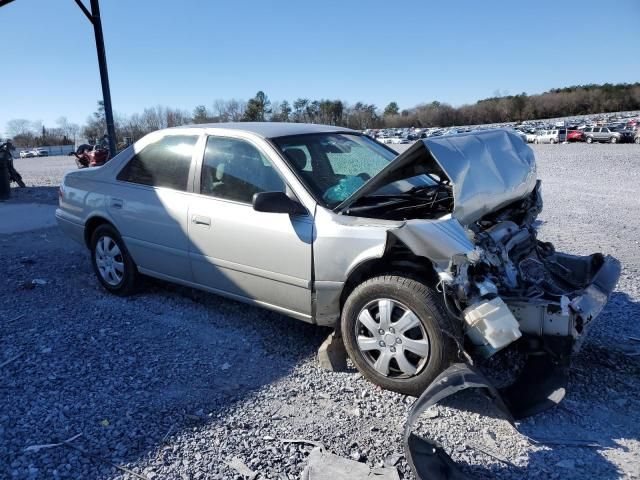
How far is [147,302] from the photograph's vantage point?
4.81m

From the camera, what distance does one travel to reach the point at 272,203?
3395 mm

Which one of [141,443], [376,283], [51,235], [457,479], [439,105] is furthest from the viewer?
[439,105]

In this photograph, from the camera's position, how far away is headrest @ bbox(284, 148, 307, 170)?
3846mm

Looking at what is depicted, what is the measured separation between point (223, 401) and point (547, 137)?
150ft

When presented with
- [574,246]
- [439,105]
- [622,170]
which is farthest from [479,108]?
[574,246]

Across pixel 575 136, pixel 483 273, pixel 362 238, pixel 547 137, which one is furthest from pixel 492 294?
pixel 547 137

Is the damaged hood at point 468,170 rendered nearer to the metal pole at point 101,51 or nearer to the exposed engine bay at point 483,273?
the exposed engine bay at point 483,273

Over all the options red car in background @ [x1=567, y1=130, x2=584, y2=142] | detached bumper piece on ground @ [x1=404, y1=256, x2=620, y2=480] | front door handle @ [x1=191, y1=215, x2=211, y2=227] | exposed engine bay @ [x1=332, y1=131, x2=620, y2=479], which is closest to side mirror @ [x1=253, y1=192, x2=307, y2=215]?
exposed engine bay @ [x1=332, y1=131, x2=620, y2=479]

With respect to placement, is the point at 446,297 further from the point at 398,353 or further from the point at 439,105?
the point at 439,105

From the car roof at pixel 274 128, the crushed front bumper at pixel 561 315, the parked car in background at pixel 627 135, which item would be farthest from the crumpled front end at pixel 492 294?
the parked car in background at pixel 627 135

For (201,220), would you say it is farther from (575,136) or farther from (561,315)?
(575,136)

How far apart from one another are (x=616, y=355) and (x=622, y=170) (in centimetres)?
1497

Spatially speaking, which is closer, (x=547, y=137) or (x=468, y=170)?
(x=468, y=170)

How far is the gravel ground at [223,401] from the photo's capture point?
258 cm
